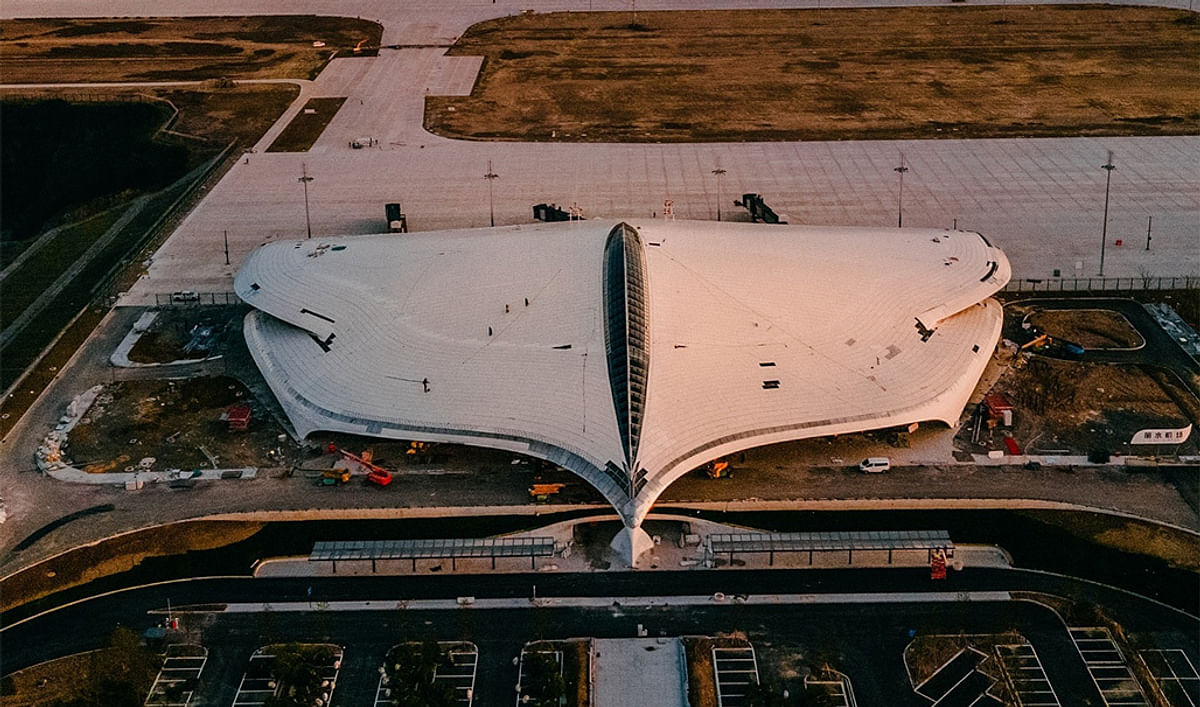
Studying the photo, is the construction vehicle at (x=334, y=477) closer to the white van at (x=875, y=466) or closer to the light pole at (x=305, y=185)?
the white van at (x=875, y=466)

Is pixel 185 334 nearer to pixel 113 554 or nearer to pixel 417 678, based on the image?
pixel 113 554

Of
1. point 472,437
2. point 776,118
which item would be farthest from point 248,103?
point 472,437

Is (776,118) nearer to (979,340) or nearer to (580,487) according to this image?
(979,340)

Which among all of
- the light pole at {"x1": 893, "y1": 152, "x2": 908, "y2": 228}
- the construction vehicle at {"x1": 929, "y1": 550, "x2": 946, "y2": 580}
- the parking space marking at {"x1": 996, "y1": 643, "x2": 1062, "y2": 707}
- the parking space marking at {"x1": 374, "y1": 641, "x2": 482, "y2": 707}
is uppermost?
the light pole at {"x1": 893, "y1": 152, "x2": 908, "y2": 228}

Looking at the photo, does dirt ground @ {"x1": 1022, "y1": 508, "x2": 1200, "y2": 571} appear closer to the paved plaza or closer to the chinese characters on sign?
the chinese characters on sign

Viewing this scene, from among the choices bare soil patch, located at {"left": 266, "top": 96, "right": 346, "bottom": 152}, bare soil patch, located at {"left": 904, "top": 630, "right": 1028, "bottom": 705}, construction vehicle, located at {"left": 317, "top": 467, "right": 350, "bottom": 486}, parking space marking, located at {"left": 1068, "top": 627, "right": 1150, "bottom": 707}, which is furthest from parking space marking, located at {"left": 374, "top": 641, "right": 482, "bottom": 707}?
bare soil patch, located at {"left": 266, "top": 96, "right": 346, "bottom": 152}

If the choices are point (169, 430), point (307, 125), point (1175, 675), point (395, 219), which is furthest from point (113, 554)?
point (307, 125)

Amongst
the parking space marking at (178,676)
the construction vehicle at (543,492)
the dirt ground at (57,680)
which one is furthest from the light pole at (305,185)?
the dirt ground at (57,680)
